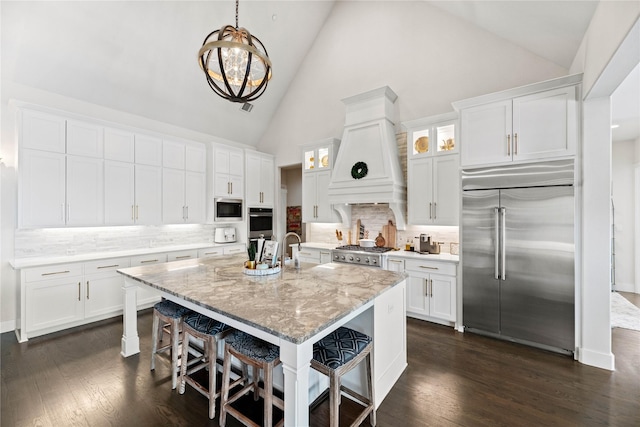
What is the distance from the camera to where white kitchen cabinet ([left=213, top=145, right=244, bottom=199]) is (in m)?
5.43

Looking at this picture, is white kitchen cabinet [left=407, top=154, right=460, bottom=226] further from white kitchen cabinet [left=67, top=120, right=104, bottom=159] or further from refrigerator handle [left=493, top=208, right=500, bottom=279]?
white kitchen cabinet [left=67, top=120, right=104, bottom=159]

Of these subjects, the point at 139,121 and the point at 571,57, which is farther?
the point at 139,121

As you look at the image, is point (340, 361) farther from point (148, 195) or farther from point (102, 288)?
point (148, 195)

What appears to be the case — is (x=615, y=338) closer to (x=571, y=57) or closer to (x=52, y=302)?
(x=571, y=57)

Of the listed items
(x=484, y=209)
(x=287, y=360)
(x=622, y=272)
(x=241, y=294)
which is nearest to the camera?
(x=287, y=360)

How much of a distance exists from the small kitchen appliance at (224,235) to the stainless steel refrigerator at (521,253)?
4.36 m

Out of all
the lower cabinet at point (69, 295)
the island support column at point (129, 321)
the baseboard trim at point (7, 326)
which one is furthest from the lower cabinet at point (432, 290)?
the baseboard trim at point (7, 326)

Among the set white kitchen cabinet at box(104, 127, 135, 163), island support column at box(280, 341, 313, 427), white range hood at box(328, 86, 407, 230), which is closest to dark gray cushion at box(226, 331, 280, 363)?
island support column at box(280, 341, 313, 427)

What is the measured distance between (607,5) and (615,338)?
3.54 m

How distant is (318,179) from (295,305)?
12.4ft

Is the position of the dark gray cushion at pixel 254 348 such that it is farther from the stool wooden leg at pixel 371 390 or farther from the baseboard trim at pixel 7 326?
the baseboard trim at pixel 7 326

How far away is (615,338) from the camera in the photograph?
3242 millimetres

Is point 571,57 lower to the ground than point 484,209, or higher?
higher

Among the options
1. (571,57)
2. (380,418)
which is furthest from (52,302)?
(571,57)
